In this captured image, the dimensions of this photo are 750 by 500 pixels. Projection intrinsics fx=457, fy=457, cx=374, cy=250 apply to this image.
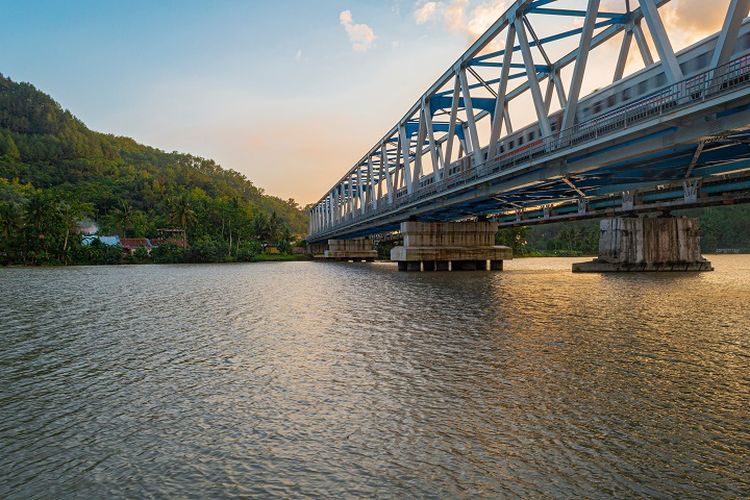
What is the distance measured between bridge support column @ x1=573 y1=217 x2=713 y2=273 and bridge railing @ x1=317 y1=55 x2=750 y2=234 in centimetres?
1406

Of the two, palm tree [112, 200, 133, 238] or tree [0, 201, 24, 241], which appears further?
palm tree [112, 200, 133, 238]

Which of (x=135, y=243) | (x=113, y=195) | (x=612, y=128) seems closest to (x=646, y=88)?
(x=612, y=128)

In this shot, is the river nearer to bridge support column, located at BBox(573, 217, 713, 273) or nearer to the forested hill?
bridge support column, located at BBox(573, 217, 713, 273)

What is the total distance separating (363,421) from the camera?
6.78m

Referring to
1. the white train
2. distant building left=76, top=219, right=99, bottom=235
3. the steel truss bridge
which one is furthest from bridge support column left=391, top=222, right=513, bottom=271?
distant building left=76, top=219, right=99, bottom=235

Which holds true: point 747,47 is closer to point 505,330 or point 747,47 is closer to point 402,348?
point 505,330

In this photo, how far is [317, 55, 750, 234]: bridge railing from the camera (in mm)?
15922

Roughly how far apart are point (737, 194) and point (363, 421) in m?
37.3

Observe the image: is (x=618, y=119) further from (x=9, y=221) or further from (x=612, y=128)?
(x=9, y=221)

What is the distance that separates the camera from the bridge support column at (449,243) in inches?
2029

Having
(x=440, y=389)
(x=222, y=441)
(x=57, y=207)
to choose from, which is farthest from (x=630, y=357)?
(x=57, y=207)

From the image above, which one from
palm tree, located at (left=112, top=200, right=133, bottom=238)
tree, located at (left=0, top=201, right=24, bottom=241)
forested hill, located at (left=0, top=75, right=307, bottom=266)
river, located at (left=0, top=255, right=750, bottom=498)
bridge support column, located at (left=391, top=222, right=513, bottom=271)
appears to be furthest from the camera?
palm tree, located at (left=112, top=200, right=133, bottom=238)

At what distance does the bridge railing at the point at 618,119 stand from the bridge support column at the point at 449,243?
13.5 feet

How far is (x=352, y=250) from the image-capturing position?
382 ft
